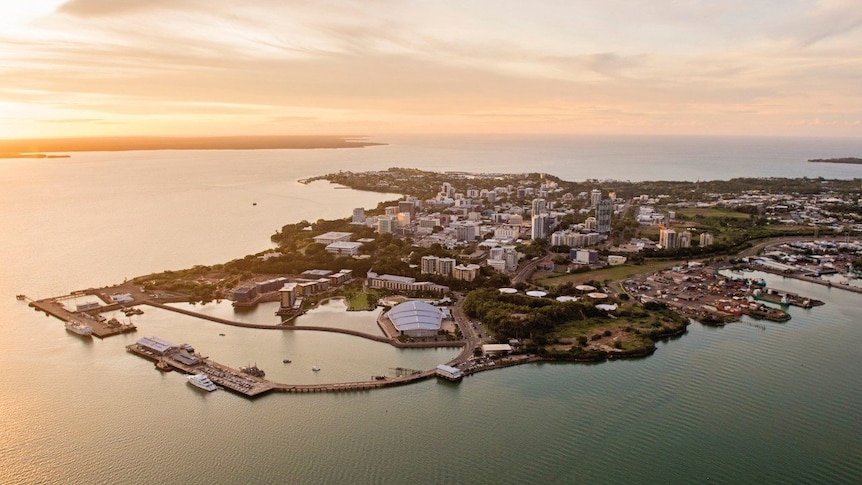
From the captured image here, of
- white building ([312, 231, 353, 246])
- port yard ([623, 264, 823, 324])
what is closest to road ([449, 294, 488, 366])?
port yard ([623, 264, 823, 324])

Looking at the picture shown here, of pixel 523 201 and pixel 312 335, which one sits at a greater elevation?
pixel 523 201

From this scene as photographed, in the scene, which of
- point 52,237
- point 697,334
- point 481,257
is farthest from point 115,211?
point 697,334

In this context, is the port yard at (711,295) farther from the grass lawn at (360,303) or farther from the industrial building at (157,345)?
the industrial building at (157,345)

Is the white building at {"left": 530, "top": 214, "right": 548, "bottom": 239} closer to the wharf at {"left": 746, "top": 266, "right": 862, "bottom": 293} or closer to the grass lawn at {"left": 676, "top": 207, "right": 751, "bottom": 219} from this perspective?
the wharf at {"left": 746, "top": 266, "right": 862, "bottom": 293}

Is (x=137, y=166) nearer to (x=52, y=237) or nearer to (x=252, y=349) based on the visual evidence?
(x=52, y=237)

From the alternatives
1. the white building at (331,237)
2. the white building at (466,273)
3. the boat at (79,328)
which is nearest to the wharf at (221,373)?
the boat at (79,328)

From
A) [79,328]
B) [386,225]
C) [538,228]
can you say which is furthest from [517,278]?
[79,328]
